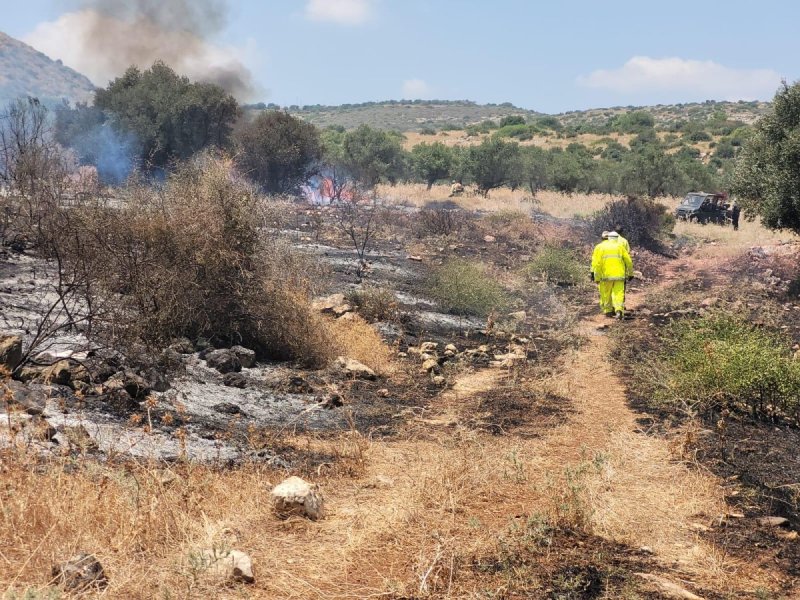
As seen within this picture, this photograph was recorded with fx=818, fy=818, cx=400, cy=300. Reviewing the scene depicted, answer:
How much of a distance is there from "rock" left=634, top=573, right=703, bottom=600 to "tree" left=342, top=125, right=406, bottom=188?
133 ft

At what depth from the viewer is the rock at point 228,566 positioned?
391 cm

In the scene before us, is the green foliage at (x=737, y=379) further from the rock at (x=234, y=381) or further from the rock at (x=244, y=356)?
the rock at (x=244, y=356)

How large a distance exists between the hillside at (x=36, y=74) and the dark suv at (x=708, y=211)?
107 m

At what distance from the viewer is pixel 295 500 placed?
16.1 ft

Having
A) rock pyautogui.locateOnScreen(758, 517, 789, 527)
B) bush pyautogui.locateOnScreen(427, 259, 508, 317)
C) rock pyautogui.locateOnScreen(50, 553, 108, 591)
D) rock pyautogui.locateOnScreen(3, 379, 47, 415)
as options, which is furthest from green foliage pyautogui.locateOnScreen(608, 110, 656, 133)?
rock pyautogui.locateOnScreen(50, 553, 108, 591)

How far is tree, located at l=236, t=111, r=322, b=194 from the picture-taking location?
117 ft

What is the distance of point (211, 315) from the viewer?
33.4ft

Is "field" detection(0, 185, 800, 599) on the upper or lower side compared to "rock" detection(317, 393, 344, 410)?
upper

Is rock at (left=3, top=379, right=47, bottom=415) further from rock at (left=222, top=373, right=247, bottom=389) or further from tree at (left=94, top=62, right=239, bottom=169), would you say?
tree at (left=94, top=62, right=239, bottom=169)

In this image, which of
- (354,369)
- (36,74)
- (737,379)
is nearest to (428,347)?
(354,369)

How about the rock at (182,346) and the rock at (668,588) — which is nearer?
the rock at (668,588)

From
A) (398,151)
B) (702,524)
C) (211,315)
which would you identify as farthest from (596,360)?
(398,151)

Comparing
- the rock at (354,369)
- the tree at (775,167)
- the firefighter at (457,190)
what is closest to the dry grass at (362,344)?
the rock at (354,369)

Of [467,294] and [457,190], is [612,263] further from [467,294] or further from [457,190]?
[457,190]
